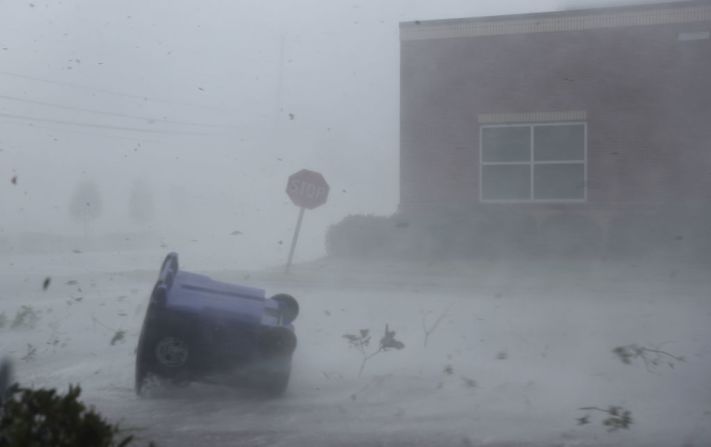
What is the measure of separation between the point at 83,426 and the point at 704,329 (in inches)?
217

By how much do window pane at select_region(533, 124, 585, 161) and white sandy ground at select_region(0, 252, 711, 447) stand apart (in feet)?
16.5

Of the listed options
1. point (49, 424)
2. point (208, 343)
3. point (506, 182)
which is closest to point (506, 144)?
point (506, 182)

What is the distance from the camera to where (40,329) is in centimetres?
723

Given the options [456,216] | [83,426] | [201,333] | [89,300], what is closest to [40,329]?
[89,300]

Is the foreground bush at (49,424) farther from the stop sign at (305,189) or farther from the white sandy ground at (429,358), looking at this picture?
the stop sign at (305,189)

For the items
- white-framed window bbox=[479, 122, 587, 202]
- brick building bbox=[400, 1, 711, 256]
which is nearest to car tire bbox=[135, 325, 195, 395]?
brick building bbox=[400, 1, 711, 256]

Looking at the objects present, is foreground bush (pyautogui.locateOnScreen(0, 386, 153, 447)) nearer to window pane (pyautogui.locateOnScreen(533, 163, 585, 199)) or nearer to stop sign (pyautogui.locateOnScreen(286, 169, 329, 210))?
stop sign (pyautogui.locateOnScreen(286, 169, 329, 210))

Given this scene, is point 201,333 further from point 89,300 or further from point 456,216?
point 456,216

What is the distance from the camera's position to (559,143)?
15719 mm

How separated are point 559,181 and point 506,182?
107cm

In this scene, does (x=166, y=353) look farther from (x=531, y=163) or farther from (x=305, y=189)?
(x=531, y=163)

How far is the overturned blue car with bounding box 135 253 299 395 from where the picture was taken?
4.91 metres

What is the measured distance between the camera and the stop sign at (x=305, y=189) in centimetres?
938

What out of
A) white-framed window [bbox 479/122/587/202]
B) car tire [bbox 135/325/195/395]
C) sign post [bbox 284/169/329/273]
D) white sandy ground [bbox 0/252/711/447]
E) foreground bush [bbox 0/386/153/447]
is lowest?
white sandy ground [bbox 0/252/711/447]
